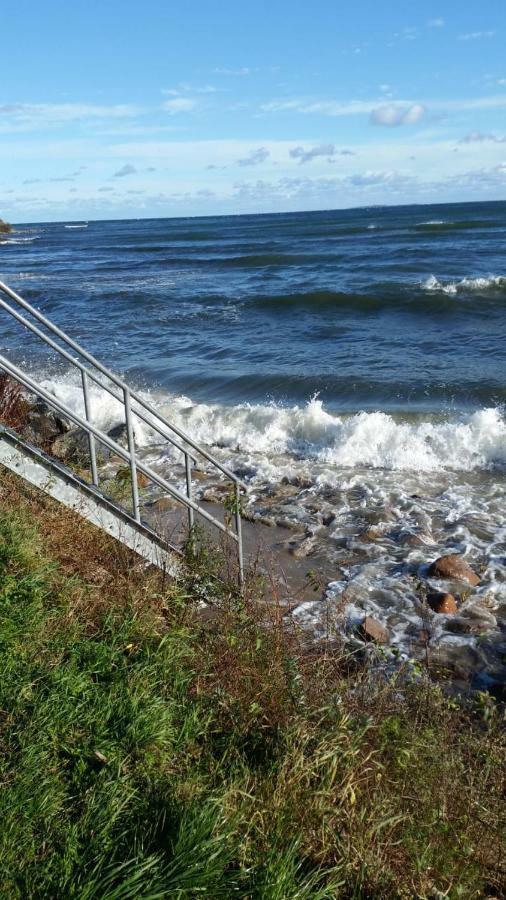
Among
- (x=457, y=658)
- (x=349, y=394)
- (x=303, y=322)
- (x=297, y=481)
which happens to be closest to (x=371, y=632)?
(x=457, y=658)

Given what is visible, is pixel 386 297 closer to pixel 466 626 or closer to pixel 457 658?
pixel 466 626

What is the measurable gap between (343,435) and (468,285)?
621 inches

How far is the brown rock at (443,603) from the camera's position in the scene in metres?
7.32

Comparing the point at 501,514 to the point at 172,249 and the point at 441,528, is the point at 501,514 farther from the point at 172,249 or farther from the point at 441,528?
the point at 172,249

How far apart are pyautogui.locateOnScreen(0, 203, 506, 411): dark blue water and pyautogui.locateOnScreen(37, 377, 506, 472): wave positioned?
136 cm

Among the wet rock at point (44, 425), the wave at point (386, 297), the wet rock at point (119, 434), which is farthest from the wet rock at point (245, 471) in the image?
the wave at point (386, 297)

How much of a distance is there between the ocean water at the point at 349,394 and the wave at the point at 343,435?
34mm

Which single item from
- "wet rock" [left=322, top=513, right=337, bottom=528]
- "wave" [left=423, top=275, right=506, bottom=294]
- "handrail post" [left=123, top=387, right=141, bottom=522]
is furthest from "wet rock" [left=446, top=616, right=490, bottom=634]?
Result: "wave" [left=423, top=275, right=506, bottom=294]

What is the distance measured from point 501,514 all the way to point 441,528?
0.92 metres

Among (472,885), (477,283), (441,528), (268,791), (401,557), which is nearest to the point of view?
(472,885)

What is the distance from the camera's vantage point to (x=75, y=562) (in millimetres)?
5770

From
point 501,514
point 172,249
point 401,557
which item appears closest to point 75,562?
point 401,557

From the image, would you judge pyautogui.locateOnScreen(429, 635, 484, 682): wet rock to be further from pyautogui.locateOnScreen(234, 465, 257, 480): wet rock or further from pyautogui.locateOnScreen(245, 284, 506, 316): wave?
pyautogui.locateOnScreen(245, 284, 506, 316): wave

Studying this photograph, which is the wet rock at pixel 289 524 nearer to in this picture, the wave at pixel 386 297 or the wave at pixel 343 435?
the wave at pixel 343 435
